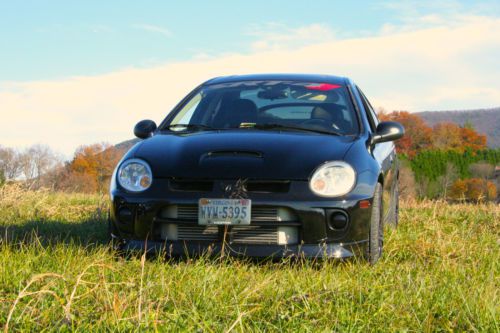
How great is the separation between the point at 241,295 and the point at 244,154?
1.48m

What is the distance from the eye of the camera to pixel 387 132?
533 cm

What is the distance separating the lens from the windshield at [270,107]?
5.45 m

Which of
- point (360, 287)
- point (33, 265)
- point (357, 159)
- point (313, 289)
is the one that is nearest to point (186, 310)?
point (313, 289)

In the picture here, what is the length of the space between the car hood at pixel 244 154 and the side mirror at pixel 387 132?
1.35 feet

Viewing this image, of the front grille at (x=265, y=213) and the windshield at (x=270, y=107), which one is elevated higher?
the windshield at (x=270, y=107)

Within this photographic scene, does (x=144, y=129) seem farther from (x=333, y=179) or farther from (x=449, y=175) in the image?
(x=449, y=175)

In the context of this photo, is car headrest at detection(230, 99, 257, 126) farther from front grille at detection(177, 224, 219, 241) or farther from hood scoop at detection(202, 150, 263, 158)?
front grille at detection(177, 224, 219, 241)

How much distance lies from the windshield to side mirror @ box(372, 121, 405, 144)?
0.17 metres

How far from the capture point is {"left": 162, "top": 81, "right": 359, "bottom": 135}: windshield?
5.45 meters

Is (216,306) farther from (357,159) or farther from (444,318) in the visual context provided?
(357,159)

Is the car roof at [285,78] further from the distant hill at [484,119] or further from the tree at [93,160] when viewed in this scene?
the distant hill at [484,119]

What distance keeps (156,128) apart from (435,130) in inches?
4978

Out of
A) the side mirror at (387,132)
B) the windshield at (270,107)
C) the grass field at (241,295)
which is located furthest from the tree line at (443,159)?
the grass field at (241,295)

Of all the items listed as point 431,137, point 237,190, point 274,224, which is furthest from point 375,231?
point 431,137
